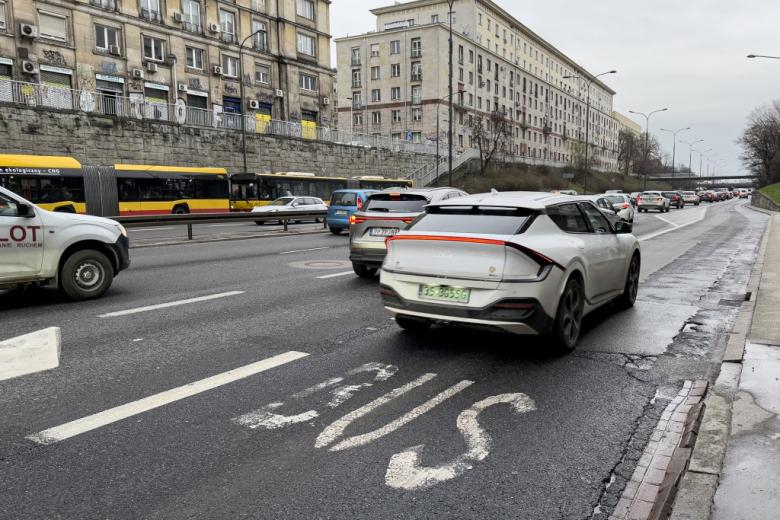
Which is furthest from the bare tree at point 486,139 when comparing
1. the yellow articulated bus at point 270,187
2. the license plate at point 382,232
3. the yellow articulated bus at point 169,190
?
the license plate at point 382,232

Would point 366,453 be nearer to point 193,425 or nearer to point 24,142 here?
point 193,425

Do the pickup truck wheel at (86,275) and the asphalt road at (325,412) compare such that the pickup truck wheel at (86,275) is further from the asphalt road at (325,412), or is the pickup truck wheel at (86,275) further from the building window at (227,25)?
the building window at (227,25)

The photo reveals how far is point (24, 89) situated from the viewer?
3003 cm

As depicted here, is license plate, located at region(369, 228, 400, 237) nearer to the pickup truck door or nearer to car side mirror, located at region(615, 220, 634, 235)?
car side mirror, located at region(615, 220, 634, 235)

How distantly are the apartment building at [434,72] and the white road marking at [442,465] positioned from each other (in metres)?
63.4

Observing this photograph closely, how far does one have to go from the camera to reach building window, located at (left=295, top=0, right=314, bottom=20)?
175 feet

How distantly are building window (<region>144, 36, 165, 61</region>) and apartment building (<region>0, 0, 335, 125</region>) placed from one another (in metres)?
0.07

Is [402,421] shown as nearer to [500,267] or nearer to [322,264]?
[500,267]

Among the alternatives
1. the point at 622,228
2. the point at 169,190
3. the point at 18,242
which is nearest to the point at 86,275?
the point at 18,242

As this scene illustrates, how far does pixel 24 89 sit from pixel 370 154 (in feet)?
88.9

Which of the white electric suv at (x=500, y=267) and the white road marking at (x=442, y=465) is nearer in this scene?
the white road marking at (x=442, y=465)

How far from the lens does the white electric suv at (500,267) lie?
17.6ft

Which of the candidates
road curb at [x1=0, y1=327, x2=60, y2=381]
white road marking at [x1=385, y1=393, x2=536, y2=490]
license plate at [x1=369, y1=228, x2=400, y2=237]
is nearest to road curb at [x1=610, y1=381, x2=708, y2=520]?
white road marking at [x1=385, y1=393, x2=536, y2=490]

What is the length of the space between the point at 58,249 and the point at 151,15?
39525 millimetres
